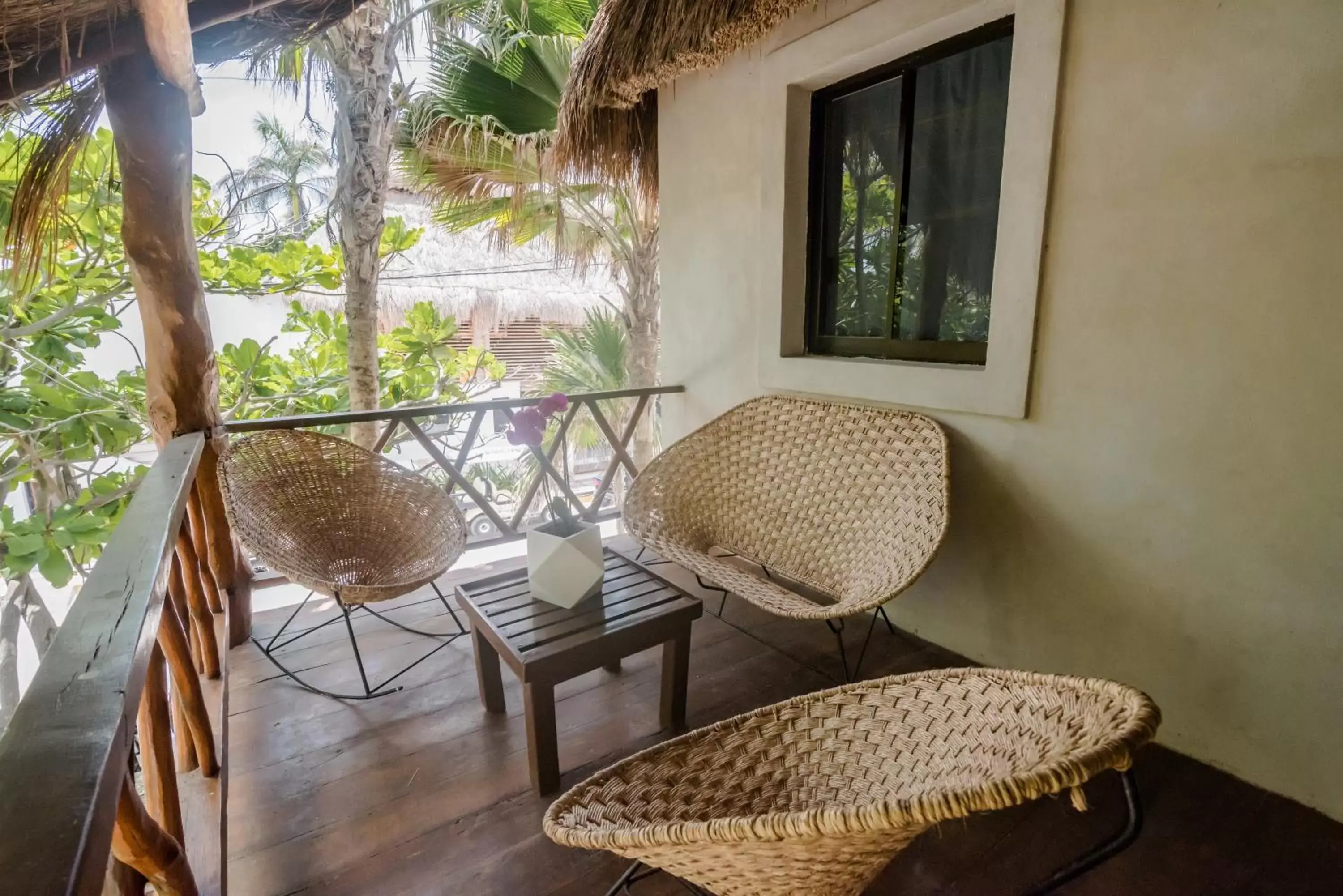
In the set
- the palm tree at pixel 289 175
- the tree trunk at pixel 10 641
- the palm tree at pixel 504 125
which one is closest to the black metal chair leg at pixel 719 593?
the palm tree at pixel 504 125

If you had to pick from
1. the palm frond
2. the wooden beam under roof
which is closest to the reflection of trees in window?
the wooden beam under roof

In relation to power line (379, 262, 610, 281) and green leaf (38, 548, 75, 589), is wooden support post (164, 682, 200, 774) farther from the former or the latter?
power line (379, 262, 610, 281)

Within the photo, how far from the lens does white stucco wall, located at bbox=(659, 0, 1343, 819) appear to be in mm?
1341

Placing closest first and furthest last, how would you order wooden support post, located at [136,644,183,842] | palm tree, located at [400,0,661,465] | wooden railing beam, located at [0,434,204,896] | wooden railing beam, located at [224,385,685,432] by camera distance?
wooden railing beam, located at [0,434,204,896] < wooden support post, located at [136,644,183,842] < wooden railing beam, located at [224,385,685,432] < palm tree, located at [400,0,661,465]

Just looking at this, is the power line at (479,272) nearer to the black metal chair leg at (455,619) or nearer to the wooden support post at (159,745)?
the black metal chair leg at (455,619)

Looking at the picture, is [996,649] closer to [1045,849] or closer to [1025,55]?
[1045,849]

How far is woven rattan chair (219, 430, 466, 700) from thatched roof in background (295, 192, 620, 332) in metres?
4.90

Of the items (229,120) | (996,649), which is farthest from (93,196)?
(229,120)

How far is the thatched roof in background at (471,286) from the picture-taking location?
717 cm

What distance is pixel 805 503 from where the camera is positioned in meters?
2.29

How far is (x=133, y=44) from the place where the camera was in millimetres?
1759

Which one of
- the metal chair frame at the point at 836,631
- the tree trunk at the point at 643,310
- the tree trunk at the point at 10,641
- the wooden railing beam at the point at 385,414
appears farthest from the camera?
the tree trunk at the point at 643,310

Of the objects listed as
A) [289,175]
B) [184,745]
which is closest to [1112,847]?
[184,745]

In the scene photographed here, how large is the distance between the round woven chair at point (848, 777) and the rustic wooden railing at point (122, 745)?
0.56 meters
